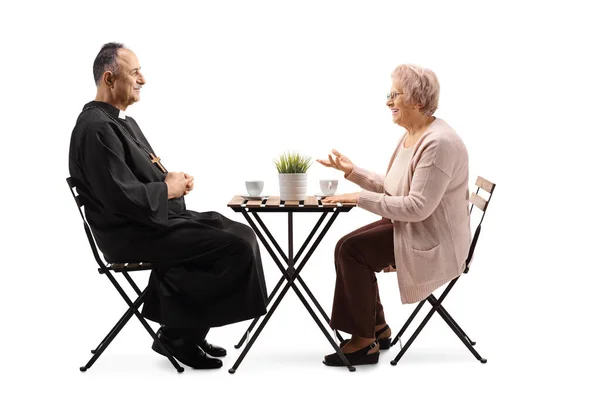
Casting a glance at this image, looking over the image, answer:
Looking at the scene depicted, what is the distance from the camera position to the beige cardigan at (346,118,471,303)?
498 centimetres

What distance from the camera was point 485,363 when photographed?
5332 millimetres

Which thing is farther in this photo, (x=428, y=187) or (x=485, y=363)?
(x=485, y=363)

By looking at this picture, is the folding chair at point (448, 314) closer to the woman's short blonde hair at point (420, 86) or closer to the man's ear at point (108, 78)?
the woman's short blonde hair at point (420, 86)

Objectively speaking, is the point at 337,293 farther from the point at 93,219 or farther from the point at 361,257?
the point at 93,219

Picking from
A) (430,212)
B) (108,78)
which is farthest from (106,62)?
(430,212)

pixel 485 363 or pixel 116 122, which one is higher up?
pixel 116 122

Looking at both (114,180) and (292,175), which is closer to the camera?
(114,180)

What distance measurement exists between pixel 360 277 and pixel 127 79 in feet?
5.55

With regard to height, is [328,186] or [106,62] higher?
[106,62]

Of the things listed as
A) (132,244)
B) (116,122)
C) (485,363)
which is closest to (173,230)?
(132,244)

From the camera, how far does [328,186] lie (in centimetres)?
538

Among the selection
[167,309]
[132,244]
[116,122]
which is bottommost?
[167,309]

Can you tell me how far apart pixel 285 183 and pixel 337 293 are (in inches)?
26.9

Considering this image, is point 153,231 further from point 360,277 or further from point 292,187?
point 360,277
